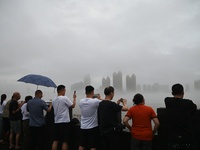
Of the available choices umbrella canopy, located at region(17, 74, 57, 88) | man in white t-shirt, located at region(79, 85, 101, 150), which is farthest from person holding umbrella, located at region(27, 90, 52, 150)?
man in white t-shirt, located at region(79, 85, 101, 150)

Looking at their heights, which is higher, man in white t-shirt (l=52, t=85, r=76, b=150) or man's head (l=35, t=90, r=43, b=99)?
man's head (l=35, t=90, r=43, b=99)

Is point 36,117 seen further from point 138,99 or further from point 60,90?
point 138,99

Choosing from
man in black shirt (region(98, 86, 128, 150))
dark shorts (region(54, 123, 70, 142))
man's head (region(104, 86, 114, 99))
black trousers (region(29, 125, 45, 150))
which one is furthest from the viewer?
black trousers (region(29, 125, 45, 150))

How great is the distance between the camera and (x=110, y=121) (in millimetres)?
3730

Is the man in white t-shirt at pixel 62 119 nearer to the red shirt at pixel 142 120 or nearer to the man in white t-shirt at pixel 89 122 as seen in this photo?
the man in white t-shirt at pixel 89 122

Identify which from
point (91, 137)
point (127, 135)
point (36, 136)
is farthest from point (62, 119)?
point (127, 135)

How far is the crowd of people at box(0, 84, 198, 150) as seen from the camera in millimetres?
3070

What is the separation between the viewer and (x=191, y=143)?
3.02 meters

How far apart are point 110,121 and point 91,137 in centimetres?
62

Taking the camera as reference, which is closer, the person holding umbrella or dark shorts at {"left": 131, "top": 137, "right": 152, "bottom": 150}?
dark shorts at {"left": 131, "top": 137, "right": 152, "bottom": 150}

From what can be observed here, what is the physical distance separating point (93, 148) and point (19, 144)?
3.81 metres

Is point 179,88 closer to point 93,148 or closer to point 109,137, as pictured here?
point 109,137

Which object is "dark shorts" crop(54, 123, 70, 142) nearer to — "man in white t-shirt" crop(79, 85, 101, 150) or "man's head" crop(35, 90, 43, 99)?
"man in white t-shirt" crop(79, 85, 101, 150)

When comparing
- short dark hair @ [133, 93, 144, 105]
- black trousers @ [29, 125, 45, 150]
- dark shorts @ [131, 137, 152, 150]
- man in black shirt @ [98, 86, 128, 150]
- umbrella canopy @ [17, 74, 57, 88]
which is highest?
umbrella canopy @ [17, 74, 57, 88]
